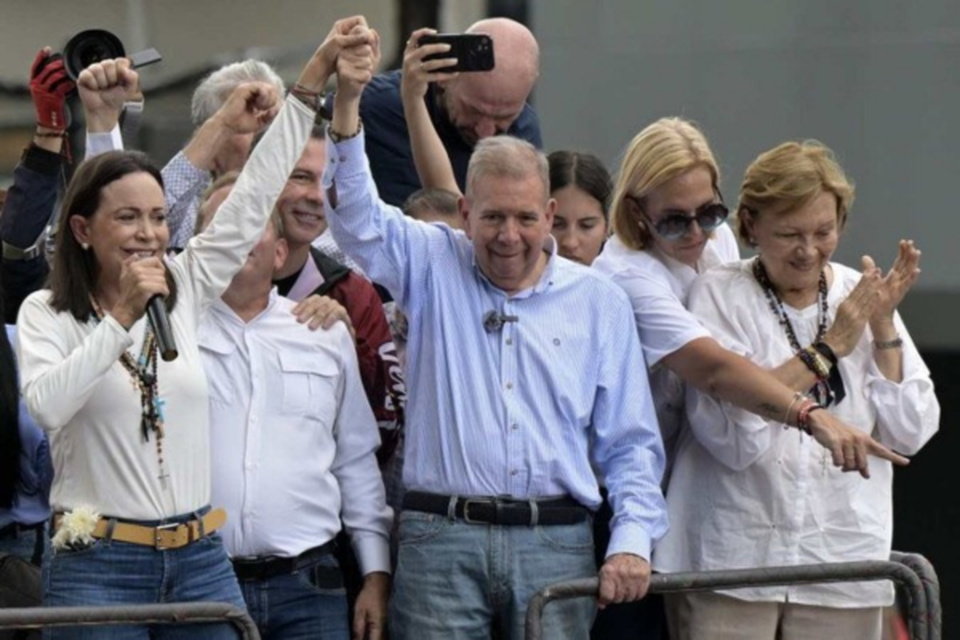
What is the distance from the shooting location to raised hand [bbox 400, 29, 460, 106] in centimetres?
600

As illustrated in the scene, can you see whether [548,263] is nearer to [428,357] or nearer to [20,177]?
[428,357]

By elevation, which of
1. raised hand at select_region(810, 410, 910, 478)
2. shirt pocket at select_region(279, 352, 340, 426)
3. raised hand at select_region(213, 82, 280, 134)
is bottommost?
raised hand at select_region(810, 410, 910, 478)

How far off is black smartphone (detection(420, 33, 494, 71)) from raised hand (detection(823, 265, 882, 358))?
115 centimetres

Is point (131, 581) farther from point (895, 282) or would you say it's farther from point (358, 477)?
point (895, 282)

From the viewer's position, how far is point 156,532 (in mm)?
5082

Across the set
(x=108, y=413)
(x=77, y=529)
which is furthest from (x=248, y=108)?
(x=77, y=529)

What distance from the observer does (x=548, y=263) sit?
5645 mm

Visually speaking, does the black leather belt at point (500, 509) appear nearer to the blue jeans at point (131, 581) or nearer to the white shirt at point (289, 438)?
the white shirt at point (289, 438)

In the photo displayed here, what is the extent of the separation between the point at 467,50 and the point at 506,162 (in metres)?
0.60

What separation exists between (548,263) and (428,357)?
0.40 m

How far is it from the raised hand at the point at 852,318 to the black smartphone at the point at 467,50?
1147mm

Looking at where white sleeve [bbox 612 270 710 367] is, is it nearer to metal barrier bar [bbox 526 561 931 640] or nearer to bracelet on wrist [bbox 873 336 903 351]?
bracelet on wrist [bbox 873 336 903 351]

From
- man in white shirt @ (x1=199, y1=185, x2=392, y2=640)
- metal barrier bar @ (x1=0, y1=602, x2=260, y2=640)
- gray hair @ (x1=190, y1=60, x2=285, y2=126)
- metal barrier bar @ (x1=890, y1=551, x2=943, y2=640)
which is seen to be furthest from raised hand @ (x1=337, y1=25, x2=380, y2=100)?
metal barrier bar @ (x1=890, y1=551, x2=943, y2=640)

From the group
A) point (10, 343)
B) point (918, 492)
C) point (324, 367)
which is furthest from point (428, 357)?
point (918, 492)
